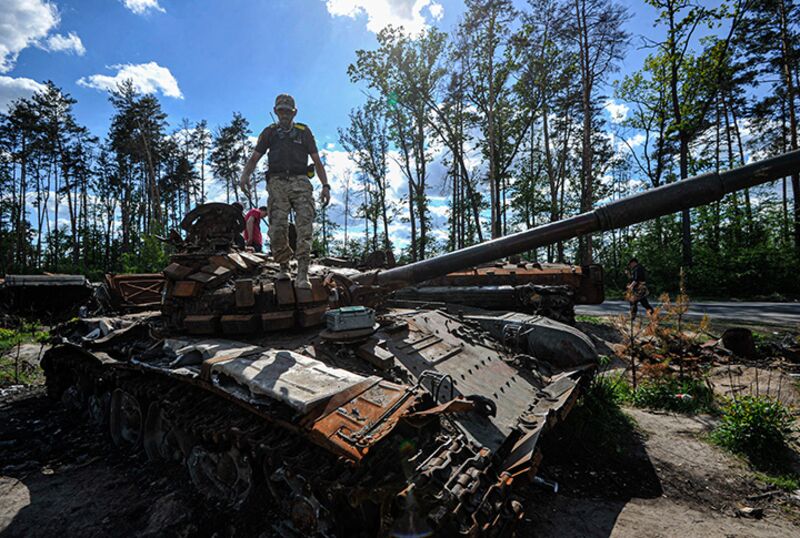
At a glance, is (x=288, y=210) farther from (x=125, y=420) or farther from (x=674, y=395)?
(x=674, y=395)

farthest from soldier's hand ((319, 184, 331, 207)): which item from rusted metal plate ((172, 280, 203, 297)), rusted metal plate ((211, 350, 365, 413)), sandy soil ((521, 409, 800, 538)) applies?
sandy soil ((521, 409, 800, 538))

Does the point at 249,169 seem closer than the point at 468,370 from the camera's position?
No

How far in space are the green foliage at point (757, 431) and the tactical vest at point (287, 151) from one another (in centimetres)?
600

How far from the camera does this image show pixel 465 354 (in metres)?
4.63

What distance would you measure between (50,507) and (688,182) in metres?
6.79

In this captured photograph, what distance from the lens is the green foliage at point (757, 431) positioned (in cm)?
436

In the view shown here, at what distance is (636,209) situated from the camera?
12.3 ft

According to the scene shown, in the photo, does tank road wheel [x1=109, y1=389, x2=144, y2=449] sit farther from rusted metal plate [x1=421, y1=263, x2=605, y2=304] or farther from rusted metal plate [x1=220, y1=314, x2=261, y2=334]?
rusted metal plate [x1=421, y1=263, x2=605, y2=304]

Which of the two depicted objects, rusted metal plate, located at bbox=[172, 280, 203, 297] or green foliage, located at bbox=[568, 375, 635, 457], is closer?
rusted metal plate, located at bbox=[172, 280, 203, 297]

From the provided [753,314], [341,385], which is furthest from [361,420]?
[753,314]

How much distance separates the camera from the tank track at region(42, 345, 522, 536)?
2.25 m

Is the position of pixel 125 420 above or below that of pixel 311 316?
below

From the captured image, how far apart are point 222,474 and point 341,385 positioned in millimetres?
1811

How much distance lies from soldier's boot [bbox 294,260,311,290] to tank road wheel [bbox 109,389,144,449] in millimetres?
2460
